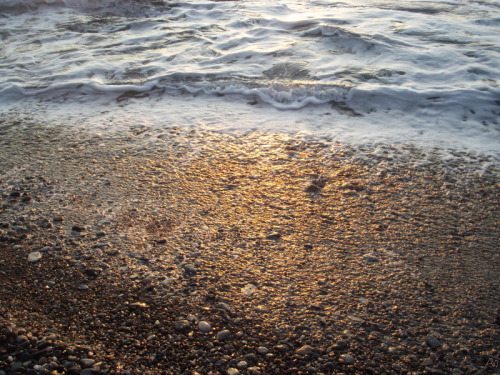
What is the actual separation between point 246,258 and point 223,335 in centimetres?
50

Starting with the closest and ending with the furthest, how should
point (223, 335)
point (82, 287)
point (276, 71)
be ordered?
point (223, 335)
point (82, 287)
point (276, 71)

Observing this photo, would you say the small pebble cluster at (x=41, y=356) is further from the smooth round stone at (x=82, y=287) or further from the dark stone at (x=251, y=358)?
the dark stone at (x=251, y=358)

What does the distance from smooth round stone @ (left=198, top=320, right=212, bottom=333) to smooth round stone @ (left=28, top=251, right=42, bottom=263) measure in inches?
39.2

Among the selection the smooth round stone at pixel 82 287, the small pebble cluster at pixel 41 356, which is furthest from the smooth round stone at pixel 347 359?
the smooth round stone at pixel 82 287

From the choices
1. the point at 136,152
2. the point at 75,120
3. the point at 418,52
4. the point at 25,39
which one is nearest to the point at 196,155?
the point at 136,152

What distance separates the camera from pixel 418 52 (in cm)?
509

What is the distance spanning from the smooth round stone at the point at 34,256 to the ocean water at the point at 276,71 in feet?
5.35

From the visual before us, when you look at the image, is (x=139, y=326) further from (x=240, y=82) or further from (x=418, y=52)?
(x=418, y=52)

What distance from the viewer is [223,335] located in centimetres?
169

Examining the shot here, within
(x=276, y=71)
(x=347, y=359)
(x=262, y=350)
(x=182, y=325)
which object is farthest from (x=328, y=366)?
(x=276, y=71)

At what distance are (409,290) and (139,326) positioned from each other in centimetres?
129

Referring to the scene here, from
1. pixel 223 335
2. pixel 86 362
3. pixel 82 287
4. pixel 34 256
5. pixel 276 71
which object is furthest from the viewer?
pixel 276 71

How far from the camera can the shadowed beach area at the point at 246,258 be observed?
1627 mm

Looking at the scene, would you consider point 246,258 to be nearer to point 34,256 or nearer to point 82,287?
point 82,287
